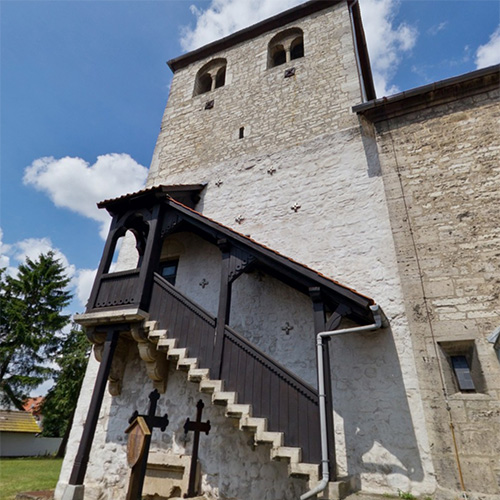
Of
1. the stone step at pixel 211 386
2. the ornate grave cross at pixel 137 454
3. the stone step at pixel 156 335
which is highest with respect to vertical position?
the stone step at pixel 156 335

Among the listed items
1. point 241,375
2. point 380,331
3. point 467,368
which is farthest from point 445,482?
point 241,375

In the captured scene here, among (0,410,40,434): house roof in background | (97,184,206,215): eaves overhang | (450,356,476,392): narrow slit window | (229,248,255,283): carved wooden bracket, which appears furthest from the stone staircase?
(0,410,40,434): house roof in background

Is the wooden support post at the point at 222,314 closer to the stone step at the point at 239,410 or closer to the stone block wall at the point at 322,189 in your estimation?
the stone step at the point at 239,410

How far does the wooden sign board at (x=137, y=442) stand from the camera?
3200 millimetres

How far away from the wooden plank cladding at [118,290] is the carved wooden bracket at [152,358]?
56 centimetres

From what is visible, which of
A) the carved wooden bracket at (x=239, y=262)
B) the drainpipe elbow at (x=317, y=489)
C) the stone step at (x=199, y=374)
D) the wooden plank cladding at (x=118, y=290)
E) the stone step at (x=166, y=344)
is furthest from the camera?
the wooden plank cladding at (x=118, y=290)

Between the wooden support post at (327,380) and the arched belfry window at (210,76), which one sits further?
the arched belfry window at (210,76)

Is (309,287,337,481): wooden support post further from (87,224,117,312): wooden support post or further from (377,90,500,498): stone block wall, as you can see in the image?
(87,224,117,312): wooden support post

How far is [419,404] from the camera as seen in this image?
4504mm

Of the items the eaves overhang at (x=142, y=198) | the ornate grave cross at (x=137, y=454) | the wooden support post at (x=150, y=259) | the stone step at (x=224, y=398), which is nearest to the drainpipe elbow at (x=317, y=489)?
the stone step at (x=224, y=398)

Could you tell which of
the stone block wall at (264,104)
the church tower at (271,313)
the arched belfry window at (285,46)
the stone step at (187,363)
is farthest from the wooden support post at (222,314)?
the arched belfry window at (285,46)

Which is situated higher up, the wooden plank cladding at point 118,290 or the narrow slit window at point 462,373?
the wooden plank cladding at point 118,290

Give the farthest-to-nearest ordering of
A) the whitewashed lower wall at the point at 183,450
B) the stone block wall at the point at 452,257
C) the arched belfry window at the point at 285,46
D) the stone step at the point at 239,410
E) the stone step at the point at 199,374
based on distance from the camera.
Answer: the arched belfry window at the point at 285,46
the whitewashed lower wall at the point at 183,450
the stone step at the point at 199,374
the stone step at the point at 239,410
the stone block wall at the point at 452,257

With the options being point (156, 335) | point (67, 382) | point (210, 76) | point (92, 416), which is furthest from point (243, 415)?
point (67, 382)
